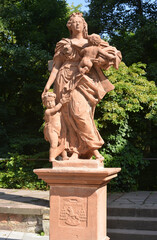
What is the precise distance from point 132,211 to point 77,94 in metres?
2.78

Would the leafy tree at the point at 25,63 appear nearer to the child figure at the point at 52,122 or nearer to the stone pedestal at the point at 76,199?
the child figure at the point at 52,122

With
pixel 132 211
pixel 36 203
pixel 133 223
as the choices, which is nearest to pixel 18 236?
pixel 36 203

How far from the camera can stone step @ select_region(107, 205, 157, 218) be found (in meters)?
5.22

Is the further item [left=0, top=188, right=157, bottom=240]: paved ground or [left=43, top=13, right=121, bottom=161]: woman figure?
[left=0, top=188, right=157, bottom=240]: paved ground

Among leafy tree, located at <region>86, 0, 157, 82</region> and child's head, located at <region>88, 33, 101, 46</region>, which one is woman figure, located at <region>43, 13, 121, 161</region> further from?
leafy tree, located at <region>86, 0, 157, 82</region>

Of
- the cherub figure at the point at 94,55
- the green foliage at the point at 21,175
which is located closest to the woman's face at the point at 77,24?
the cherub figure at the point at 94,55

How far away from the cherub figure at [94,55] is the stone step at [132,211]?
289cm

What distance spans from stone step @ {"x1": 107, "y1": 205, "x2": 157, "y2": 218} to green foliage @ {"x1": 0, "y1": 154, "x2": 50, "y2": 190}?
2.50 meters

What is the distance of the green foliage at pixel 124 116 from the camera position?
761cm

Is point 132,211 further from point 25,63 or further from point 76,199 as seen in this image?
point 25,63

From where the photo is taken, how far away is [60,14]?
11859 millimetres

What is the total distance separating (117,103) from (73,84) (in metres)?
4.26

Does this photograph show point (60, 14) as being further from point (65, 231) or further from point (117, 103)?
point (65, 231)

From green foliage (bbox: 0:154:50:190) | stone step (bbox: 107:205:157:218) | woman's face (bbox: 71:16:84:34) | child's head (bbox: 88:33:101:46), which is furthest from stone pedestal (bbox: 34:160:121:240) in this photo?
green foliage (bbox: 0:154:50:190)
